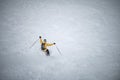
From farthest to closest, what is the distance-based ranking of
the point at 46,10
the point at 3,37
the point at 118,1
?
the point at 118,1, the point at 46,10, the point at 3,37

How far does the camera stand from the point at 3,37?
4320mm

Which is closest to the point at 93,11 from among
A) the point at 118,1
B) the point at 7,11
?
the point at 118,1

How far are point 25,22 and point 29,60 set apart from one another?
1.50 m

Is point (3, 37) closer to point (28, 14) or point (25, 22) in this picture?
point (25, 22)

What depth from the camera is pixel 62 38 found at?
4.65m

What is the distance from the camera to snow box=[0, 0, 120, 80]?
3.76m

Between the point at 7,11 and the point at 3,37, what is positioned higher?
the point at 7,11

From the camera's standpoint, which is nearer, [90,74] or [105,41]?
[90,74]

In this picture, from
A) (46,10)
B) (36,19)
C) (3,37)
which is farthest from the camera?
(46,10)

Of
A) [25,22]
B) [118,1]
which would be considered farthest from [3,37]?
[118,1]

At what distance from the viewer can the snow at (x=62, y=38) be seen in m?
3.76

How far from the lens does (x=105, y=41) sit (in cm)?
474

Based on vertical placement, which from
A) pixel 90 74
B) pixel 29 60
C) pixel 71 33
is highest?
pixel 71 33

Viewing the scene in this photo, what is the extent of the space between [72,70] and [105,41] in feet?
4.91
